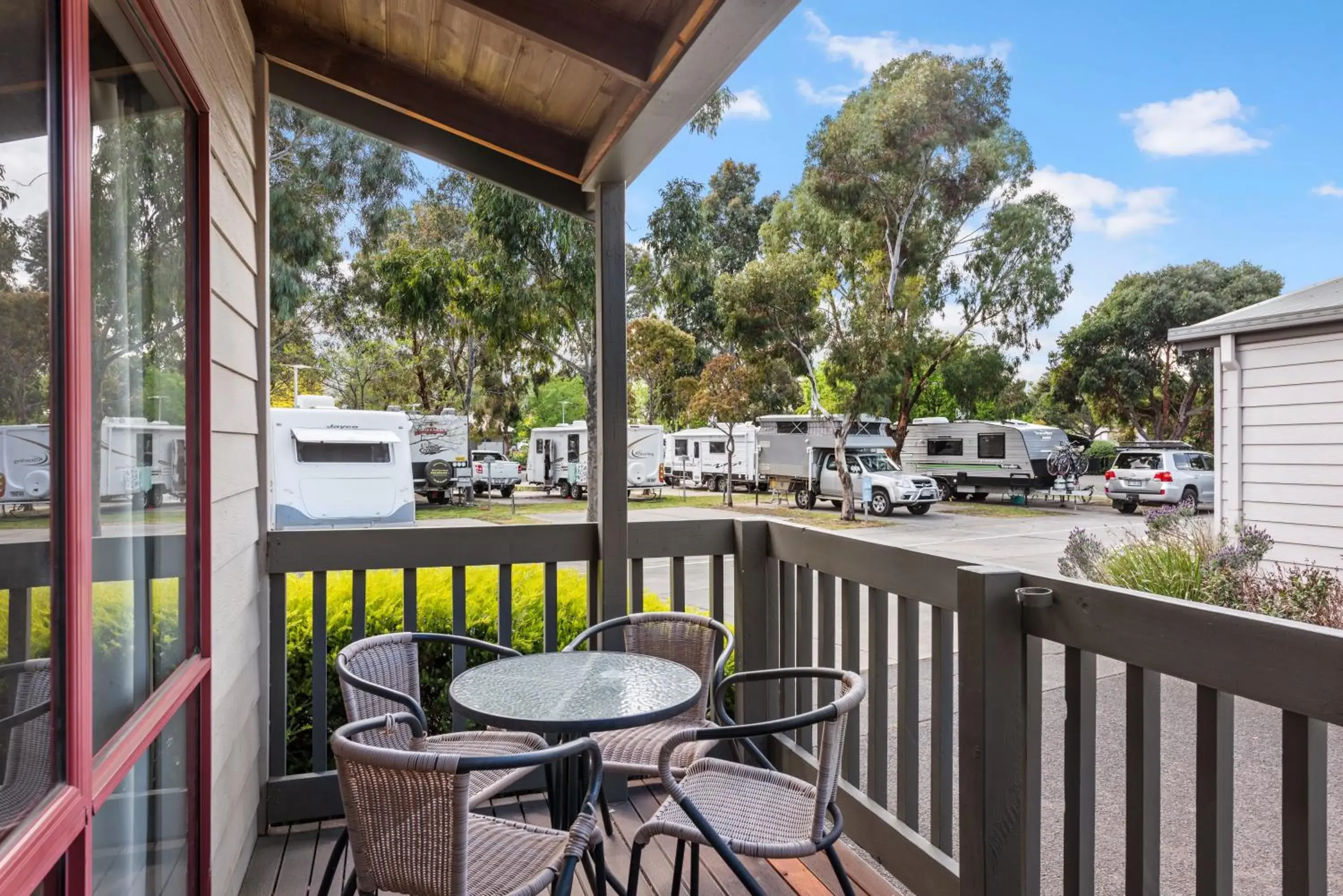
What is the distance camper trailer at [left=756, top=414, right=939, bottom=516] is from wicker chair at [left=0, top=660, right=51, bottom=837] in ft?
48.8

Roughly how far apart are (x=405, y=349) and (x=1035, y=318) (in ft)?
48.2

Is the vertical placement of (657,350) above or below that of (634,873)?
above

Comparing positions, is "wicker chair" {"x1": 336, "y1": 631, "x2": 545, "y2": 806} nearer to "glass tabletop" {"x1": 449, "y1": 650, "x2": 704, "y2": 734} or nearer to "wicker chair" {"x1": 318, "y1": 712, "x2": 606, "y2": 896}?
"glass tabletop" {"x1": 449, "y1": 650, "x2": 704, "y2": 734}

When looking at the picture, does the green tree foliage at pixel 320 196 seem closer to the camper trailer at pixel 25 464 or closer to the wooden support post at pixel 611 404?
the wooden support post at pixel 611 404

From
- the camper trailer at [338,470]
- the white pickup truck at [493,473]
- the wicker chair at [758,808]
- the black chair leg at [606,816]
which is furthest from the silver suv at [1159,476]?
the wicker chair at [758,808]

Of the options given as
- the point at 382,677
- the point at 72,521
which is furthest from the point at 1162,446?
the point at 72,521

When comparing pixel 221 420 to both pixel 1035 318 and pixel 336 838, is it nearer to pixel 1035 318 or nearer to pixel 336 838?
pixel 336 838

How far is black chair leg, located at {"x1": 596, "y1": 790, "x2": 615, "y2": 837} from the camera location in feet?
7.36

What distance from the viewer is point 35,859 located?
869mm

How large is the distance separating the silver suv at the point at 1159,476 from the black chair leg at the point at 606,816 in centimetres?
1504

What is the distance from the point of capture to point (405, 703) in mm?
1740

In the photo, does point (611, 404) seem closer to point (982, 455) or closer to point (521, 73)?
point (521, 73)

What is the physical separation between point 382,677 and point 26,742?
119 cm

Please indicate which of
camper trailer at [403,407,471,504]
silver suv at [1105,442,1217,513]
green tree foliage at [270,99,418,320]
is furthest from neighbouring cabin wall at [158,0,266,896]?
silver suv at [1105,442,1217,513]
